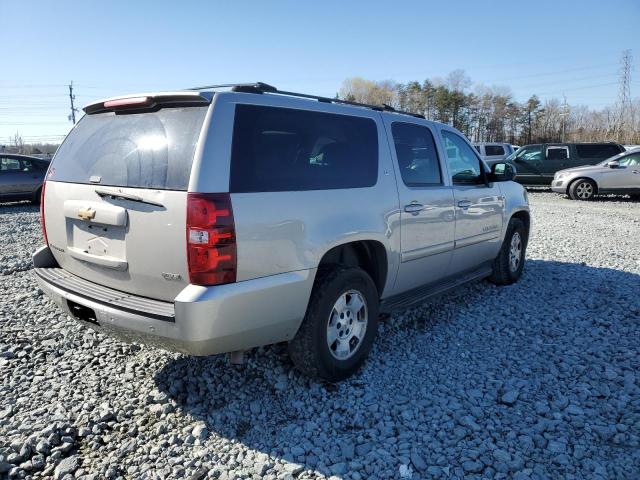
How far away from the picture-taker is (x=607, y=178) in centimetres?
1552

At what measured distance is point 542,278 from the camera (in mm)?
6148

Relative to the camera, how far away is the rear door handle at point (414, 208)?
12.7 ft

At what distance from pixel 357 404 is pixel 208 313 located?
1.26 meters

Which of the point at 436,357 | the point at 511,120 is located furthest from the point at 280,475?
the point at 511,120

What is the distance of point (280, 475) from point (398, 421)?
2.80ft

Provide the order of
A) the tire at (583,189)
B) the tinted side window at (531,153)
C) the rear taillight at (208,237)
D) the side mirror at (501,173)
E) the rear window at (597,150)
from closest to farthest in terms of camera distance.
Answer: the rear taillight at (208,237) → the side mirror at (501,173) → the tire at (583,189) → the rear window at (597,150) → the tinted side window at (531,153)

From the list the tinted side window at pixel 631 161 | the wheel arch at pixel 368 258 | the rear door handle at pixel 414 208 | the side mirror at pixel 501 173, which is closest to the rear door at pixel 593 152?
the tinted side window at pixel 631 161

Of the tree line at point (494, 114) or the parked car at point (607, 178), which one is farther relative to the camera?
the tree line at point (494, 114)

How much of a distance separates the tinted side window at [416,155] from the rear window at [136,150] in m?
1.86

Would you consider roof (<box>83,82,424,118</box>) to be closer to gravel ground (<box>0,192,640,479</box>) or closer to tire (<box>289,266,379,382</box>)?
tire (<box>289,266,379,382</box>)

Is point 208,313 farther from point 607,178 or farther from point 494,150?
point 494,150

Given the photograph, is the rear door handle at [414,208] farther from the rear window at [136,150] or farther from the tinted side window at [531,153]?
A: the tinted side window at [531,153]

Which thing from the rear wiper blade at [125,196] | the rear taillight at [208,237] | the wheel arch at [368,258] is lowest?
the wheel arch at [368,258]

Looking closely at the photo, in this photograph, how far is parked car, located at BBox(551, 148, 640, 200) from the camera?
50.0ft
